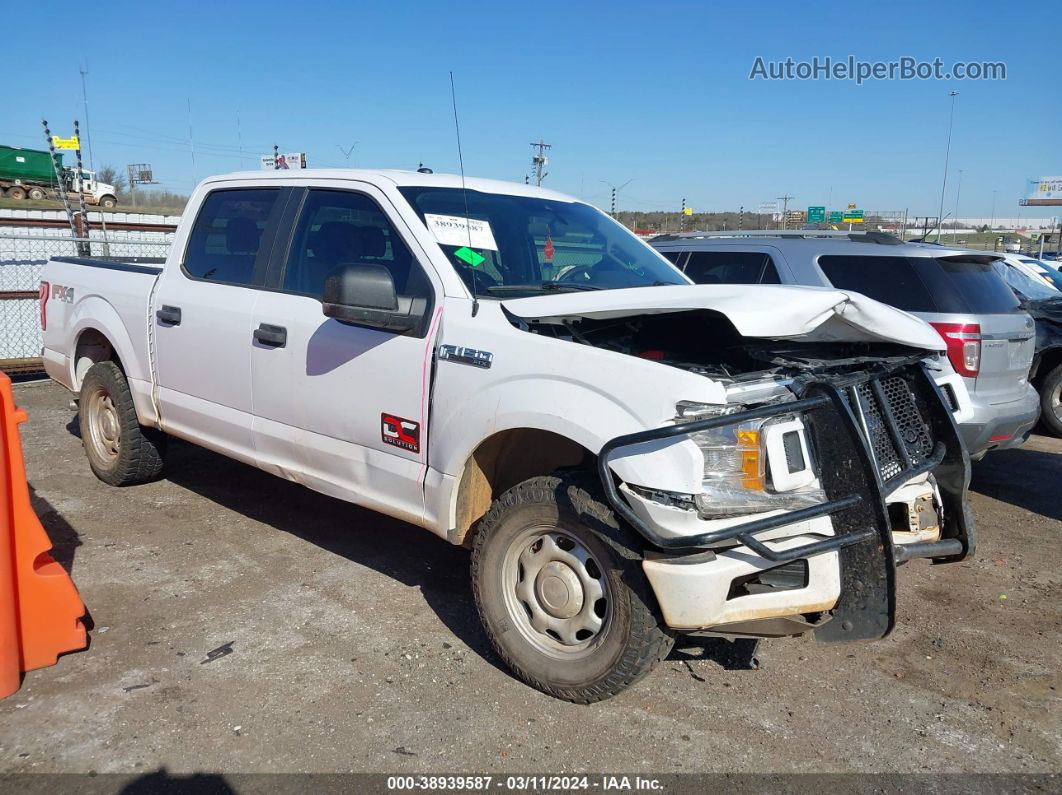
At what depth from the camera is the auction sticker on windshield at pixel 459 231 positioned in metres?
3.92

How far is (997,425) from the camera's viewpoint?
227 inches

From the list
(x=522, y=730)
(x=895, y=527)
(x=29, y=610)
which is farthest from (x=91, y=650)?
(x=895, y=527)

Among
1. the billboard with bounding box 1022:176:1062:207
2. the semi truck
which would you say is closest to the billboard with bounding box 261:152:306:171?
the semi truck

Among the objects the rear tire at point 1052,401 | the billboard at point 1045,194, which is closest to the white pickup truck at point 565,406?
the rear tire at point 1052,401

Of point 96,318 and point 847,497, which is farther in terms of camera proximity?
point 96,318

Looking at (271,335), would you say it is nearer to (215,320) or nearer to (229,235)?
(215,320)

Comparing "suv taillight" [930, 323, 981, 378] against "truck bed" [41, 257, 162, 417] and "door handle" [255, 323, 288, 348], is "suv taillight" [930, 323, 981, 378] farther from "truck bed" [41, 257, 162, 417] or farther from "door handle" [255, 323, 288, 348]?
"truck bed" [41, 257, 162, 417]

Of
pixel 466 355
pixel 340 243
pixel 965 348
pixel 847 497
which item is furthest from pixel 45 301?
pixel 965 348

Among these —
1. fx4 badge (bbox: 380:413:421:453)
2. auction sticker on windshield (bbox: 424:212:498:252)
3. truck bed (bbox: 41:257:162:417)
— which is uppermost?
auction sticker on windshield (bbox: 424:212:498:252)

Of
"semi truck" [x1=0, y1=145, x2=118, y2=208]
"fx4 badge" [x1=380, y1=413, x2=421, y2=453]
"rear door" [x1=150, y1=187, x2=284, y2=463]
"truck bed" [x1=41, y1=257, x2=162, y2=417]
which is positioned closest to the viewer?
"fx4 badge" [x1=380, y1=413, x2=421, y2=453]

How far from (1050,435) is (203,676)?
8.77 metres

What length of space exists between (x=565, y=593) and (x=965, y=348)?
394 cm

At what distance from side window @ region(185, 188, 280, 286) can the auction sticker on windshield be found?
1259 millimetres

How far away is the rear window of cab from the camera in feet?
19.7
